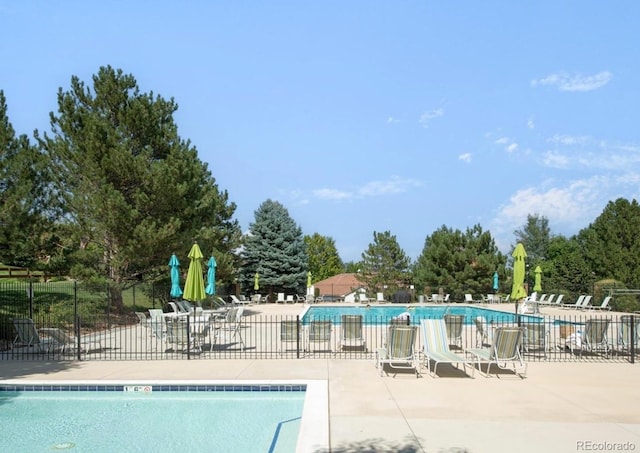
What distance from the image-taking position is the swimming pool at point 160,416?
6.39 m

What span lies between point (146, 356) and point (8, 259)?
8666 millimetres

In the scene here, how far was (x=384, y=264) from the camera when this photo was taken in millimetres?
37469

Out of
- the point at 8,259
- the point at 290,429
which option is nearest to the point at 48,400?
the point at 290,429

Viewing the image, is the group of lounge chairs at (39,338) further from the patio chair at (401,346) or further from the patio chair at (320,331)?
the patio chair at (401,346)

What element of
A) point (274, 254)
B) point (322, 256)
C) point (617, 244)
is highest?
point (617, 244)

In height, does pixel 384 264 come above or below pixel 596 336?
above

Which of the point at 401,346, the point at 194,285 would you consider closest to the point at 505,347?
the point at 401,346

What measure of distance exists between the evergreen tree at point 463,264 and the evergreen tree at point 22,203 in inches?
921

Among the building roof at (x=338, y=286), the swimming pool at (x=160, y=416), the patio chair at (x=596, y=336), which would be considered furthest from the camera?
the building roof at (x=338, y=286)

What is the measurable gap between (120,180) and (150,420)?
Result: 15.1 meters

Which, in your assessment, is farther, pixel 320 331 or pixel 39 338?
pixel 39 338
